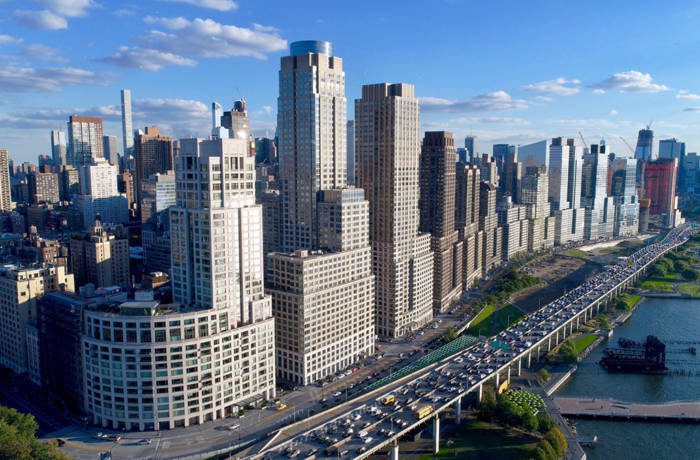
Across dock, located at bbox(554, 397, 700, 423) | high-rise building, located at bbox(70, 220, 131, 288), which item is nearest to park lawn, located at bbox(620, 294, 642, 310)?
dock, located at bbox(554, 397, 700, 423)

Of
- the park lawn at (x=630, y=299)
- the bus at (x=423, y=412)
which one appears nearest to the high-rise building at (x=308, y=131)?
the bus at (x=423, y=412)

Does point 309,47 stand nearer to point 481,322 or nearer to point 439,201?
point 439,201

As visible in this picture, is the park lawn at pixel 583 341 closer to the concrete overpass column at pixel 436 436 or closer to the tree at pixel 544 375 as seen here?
the tree at pixel 544 375

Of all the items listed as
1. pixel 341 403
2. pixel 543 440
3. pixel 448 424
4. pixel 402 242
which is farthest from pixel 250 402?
pixel 402 242

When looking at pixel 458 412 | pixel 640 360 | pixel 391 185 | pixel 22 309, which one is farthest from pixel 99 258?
pixel 640 360

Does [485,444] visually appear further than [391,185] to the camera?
No

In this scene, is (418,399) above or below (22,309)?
below

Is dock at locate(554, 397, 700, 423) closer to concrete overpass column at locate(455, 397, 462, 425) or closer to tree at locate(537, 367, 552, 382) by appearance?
tree at locate(537, 367, 552, 382)
